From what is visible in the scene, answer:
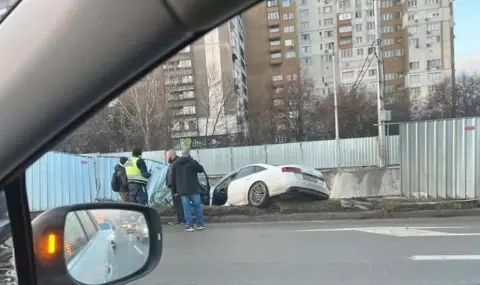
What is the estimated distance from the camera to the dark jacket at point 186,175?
8.38 meters

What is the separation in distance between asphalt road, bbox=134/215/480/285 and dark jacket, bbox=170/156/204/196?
0.80 m

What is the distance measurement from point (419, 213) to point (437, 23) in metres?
38.6

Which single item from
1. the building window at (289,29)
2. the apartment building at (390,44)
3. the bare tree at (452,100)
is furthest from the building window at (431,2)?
the building window at (289,29)

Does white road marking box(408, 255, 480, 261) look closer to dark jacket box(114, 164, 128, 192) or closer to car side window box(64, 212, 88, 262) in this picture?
car side window box(64, 212, 88, 262)

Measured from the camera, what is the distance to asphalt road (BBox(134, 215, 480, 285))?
498 cm

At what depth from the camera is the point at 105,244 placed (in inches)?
83.0

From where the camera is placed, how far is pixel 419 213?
358 inches

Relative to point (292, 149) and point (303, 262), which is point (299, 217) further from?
point (292, 149)

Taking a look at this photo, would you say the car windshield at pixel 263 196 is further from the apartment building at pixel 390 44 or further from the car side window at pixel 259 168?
the apartment building at pixel 390 44

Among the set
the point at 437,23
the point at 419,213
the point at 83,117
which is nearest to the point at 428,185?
the point at 419,213

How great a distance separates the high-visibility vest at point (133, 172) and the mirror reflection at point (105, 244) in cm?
673

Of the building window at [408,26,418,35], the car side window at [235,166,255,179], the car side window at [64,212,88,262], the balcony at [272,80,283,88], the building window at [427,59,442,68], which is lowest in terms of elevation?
the car side window at [235,166,255,179]

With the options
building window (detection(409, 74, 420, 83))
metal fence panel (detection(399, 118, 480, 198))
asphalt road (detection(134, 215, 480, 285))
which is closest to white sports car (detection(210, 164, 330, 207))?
asphalt road (detection(134, 215, 480, 285))

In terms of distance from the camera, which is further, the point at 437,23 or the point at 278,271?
the point at 437,23
